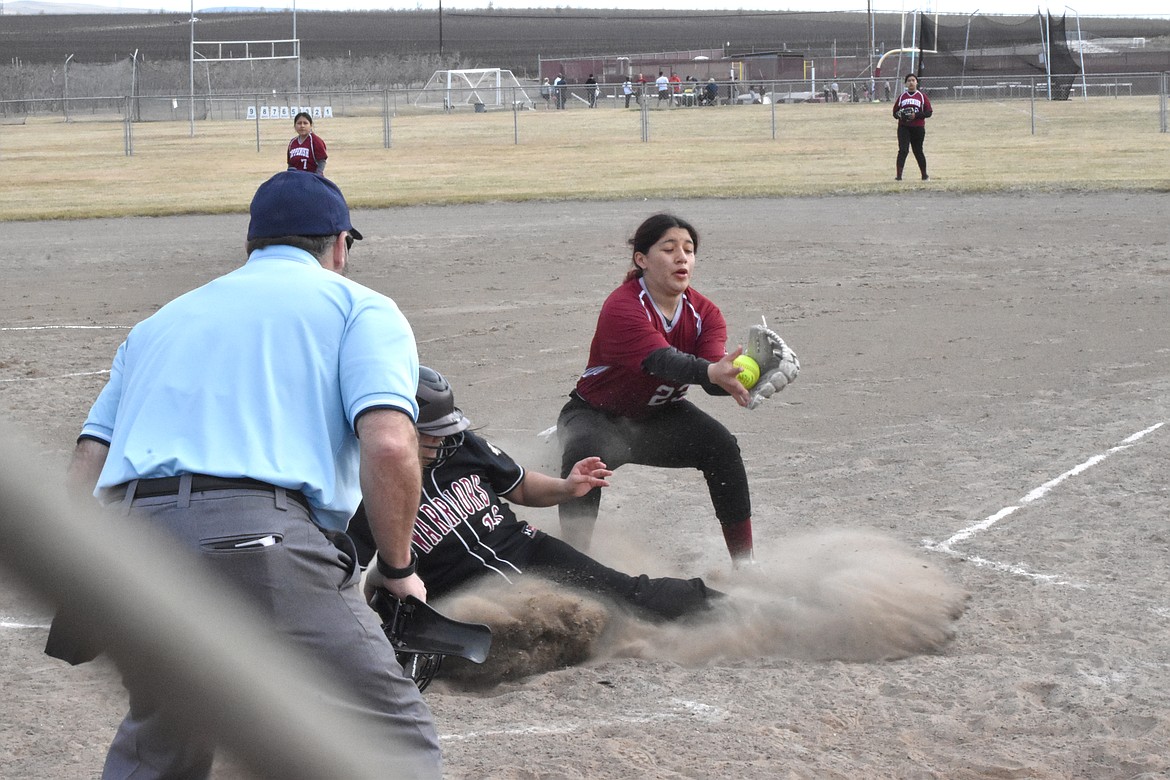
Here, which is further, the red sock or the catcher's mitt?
the red sock

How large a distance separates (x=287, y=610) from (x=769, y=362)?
2905mm

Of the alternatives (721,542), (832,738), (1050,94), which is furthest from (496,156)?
(832,738)

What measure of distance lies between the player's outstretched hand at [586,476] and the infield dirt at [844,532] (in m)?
0.43

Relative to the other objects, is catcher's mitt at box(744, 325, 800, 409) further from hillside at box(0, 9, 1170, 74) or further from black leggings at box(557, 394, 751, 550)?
hillside at box(0, 9, 1170, 74)

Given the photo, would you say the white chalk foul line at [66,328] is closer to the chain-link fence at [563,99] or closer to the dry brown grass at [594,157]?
the dry brown grass at [594,157]

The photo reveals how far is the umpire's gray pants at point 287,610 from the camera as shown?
8.87 ft

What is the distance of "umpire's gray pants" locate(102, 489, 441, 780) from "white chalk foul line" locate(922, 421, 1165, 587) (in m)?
3.30

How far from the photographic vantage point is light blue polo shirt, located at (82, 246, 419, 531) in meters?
2.80

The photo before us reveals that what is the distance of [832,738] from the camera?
3.91 m

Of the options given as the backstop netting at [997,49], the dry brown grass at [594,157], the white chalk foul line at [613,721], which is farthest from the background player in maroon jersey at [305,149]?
the backstop netting at [997,49]

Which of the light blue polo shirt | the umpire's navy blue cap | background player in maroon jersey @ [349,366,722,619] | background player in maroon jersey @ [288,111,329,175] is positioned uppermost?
background player in maroon jersey @ [288,111,329,175]

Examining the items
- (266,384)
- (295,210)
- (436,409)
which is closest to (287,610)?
(266,384)

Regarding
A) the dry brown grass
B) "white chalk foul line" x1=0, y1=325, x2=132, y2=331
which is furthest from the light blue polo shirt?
the dry brown grass

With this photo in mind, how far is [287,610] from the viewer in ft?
8.93
